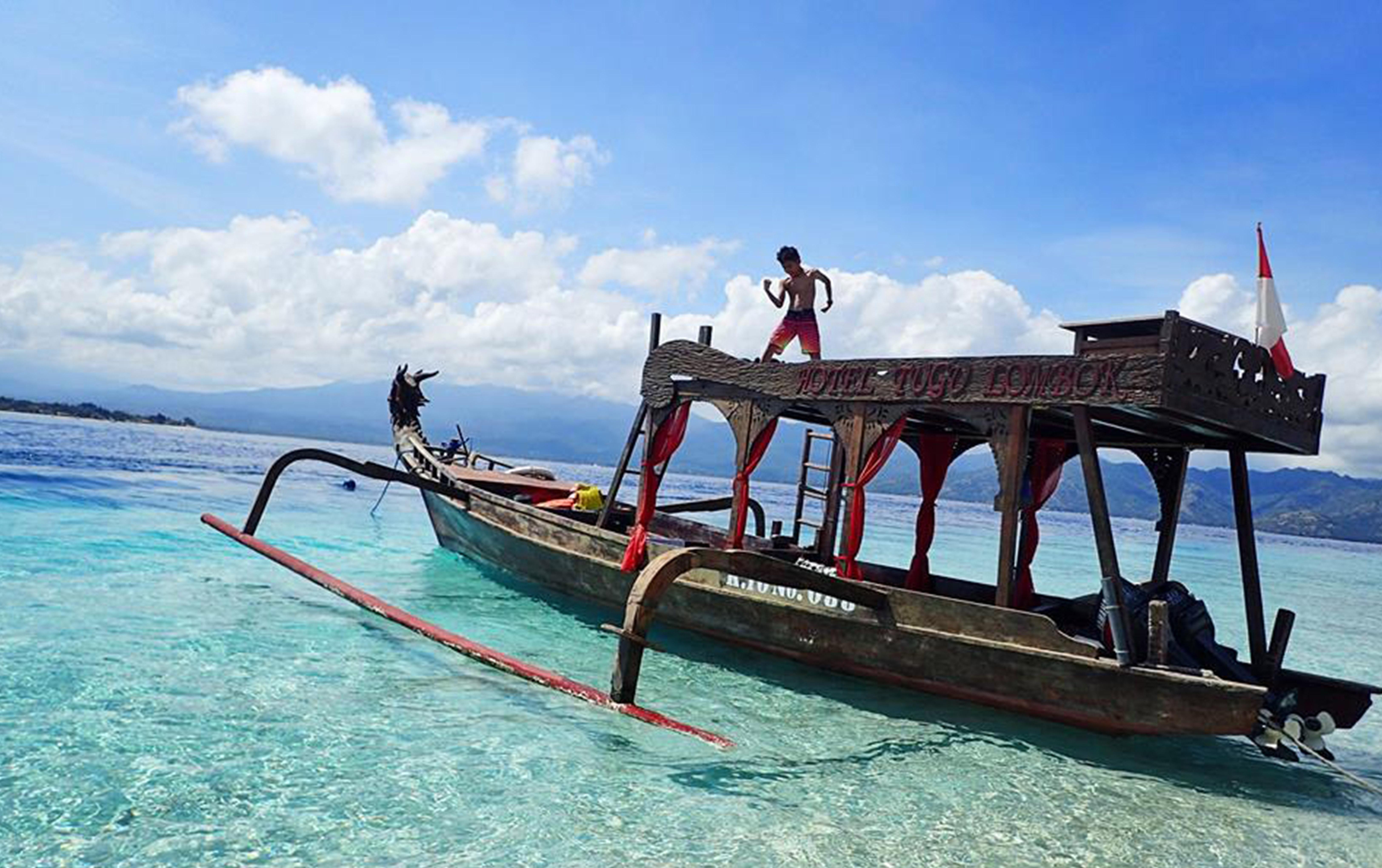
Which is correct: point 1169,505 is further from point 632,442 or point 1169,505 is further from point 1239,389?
point 632,442

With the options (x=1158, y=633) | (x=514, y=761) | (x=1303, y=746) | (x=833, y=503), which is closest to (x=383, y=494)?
(x=833, y=503)

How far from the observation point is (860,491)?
859 cm

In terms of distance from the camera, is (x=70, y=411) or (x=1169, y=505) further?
(x=70, y=411)

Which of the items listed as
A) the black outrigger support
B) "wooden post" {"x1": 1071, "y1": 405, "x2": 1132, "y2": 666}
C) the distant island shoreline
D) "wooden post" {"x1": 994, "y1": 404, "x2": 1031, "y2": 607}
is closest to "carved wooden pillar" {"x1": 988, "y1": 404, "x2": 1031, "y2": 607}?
"wooden post" {"x1": 994, "y1": 404, "x2": 1031, "y2": 607}

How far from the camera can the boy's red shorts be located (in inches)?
397

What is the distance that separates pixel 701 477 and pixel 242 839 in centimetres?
16576

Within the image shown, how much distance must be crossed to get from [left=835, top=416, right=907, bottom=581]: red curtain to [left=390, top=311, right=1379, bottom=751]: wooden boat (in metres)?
0.03

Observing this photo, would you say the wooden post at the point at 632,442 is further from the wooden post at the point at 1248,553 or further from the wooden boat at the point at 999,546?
the wooden post at the point at 1248,553

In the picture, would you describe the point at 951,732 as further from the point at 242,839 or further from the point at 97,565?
the point at 97,565

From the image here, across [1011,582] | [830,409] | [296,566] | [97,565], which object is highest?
[830,409]

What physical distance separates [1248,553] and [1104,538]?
260 cm

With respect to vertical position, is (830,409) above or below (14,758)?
above

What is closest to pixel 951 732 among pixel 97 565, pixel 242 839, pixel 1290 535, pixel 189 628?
pixel 242 839

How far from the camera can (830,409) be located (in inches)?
352
